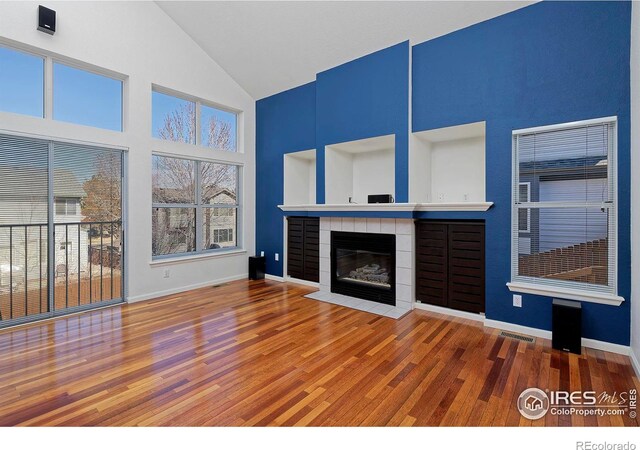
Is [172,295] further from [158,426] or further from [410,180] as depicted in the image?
[410,180]

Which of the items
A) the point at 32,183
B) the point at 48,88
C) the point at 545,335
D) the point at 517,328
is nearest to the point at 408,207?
the point at 517,328

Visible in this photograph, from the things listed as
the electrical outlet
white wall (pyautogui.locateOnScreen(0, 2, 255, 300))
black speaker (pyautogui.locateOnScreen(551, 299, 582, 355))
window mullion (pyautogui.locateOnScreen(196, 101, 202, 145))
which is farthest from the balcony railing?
black speaker (pyautogui.locateOnScreen(551, 299, 582, 355))

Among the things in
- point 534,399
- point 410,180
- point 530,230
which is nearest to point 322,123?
point 410,180

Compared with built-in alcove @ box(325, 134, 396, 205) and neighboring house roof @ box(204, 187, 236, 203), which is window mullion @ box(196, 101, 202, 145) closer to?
neighboring house roof @ box(204, 187, 236, 203)

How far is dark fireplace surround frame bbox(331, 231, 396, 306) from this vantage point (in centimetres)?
416

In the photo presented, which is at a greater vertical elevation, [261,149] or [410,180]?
[261,149]

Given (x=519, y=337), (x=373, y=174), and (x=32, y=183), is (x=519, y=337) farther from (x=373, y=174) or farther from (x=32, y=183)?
(x=32, y=183)

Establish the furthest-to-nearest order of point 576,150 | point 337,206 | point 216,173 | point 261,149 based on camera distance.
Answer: point 261,149 < point 216,173 < point 337,206 < point 576,150

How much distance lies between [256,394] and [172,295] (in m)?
3.07

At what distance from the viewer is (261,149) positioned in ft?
19.2

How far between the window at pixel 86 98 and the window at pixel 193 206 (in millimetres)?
800

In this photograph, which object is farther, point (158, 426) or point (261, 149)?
point (261, 149)

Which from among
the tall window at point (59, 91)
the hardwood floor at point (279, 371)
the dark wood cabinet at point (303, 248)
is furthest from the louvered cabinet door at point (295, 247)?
the tall window at point (59, 91)

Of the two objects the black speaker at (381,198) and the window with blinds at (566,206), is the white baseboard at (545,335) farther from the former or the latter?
the black speaker at (381,198)
